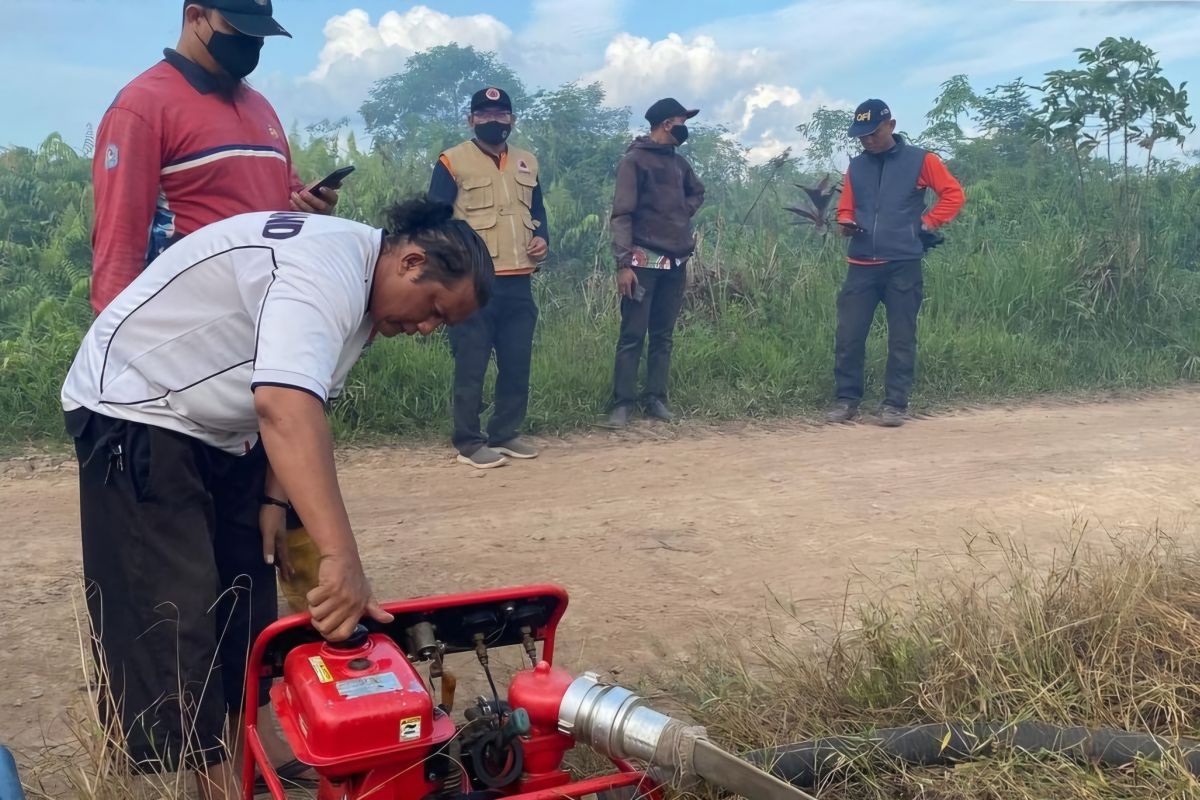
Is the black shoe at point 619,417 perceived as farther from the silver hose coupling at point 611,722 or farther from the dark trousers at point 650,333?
the silver hose coupling at point 611,722

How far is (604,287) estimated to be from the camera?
8.05 metres

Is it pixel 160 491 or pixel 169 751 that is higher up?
pixel 160 491

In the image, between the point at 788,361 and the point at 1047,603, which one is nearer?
the point at 1047,603

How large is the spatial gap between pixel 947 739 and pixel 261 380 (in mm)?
1566

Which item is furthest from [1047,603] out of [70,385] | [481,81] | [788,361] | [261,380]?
[481,81]

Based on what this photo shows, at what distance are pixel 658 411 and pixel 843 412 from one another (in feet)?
3.89

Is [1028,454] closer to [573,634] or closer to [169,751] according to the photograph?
[573,634]

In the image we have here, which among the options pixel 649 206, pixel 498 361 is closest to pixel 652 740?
pixel 498 361

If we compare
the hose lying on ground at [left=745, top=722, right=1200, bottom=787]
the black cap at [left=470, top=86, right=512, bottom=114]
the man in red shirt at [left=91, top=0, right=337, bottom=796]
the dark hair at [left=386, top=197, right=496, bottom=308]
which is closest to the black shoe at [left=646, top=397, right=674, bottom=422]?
the black cap at [left=470, top=86, right=512, bottom=114]

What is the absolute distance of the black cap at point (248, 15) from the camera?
9.14ft

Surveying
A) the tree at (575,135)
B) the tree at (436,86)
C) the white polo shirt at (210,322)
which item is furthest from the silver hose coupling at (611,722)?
the tree at (436,86)

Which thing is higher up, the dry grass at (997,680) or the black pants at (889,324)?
the black pants at (889,324)

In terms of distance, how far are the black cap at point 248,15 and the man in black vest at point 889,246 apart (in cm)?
461

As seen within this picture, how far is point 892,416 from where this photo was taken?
260 inches
